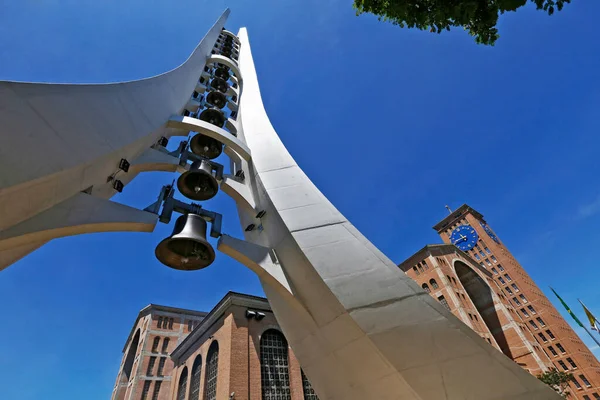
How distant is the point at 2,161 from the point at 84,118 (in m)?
1.84

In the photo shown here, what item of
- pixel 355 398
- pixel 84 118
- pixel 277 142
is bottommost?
pixel 355 398

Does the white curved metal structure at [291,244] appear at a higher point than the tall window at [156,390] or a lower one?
lower

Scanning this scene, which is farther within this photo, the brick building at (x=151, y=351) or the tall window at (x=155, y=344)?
the tall window at (x=155, y=344)

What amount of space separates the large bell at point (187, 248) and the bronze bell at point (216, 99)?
23.0 ft

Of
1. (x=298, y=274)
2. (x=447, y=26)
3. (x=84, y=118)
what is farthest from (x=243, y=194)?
(x=447, y=26)

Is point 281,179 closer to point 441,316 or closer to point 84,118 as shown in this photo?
point 84,118

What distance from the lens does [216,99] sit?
12.0 m

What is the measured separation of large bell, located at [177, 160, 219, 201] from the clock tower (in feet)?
257

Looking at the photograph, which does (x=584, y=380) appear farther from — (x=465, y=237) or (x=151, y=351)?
(x=151, y=351)

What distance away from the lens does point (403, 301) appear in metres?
5.35

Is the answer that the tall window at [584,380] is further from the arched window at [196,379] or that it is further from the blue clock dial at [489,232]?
the arched window at [196,379]

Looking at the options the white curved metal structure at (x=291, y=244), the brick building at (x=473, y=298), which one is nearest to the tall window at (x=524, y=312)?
the brick building at (x=473, y=298)

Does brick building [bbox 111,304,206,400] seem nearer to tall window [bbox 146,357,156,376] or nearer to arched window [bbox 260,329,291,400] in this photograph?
tall window [bbox 146,357,156,376]

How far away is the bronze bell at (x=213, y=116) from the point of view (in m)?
10.4
